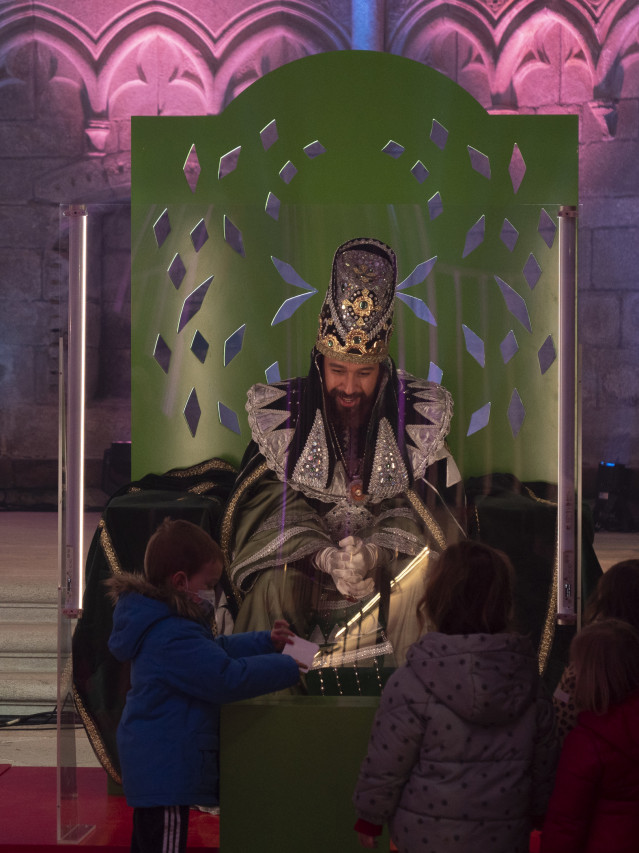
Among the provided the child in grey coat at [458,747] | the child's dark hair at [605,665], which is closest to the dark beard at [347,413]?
the child in grey coat at [458,747]

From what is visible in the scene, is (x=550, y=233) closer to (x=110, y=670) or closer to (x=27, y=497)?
A: (x=110, y=670)

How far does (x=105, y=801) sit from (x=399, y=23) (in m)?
6.70

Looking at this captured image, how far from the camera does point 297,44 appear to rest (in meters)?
8.67

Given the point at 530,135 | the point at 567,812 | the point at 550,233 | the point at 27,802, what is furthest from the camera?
the point at 530,135

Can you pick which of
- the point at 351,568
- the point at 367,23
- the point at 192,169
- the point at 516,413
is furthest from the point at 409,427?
the point at 367,23

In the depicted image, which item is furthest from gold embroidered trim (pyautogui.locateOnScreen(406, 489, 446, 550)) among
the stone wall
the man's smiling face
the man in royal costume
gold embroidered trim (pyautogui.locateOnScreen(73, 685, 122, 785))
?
the stone wall

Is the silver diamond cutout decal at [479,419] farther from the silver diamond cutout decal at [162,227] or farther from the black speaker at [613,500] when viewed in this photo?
the black speaker at [613,500]

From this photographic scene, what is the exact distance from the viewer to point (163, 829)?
2635 mm

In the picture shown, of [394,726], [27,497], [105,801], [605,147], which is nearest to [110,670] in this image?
[105,801]

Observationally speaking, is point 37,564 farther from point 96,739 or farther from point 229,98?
point 229,98

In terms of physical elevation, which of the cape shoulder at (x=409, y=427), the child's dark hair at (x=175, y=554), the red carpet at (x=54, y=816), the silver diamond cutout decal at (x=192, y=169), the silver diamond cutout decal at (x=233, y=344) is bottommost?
the red carpet at (x=54, y=816)

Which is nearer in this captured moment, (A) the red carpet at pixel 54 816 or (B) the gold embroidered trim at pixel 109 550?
(A) the red carpet at pixel 54 816

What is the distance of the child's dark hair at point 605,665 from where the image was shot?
2.15 m

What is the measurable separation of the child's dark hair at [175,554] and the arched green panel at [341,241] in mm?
901
